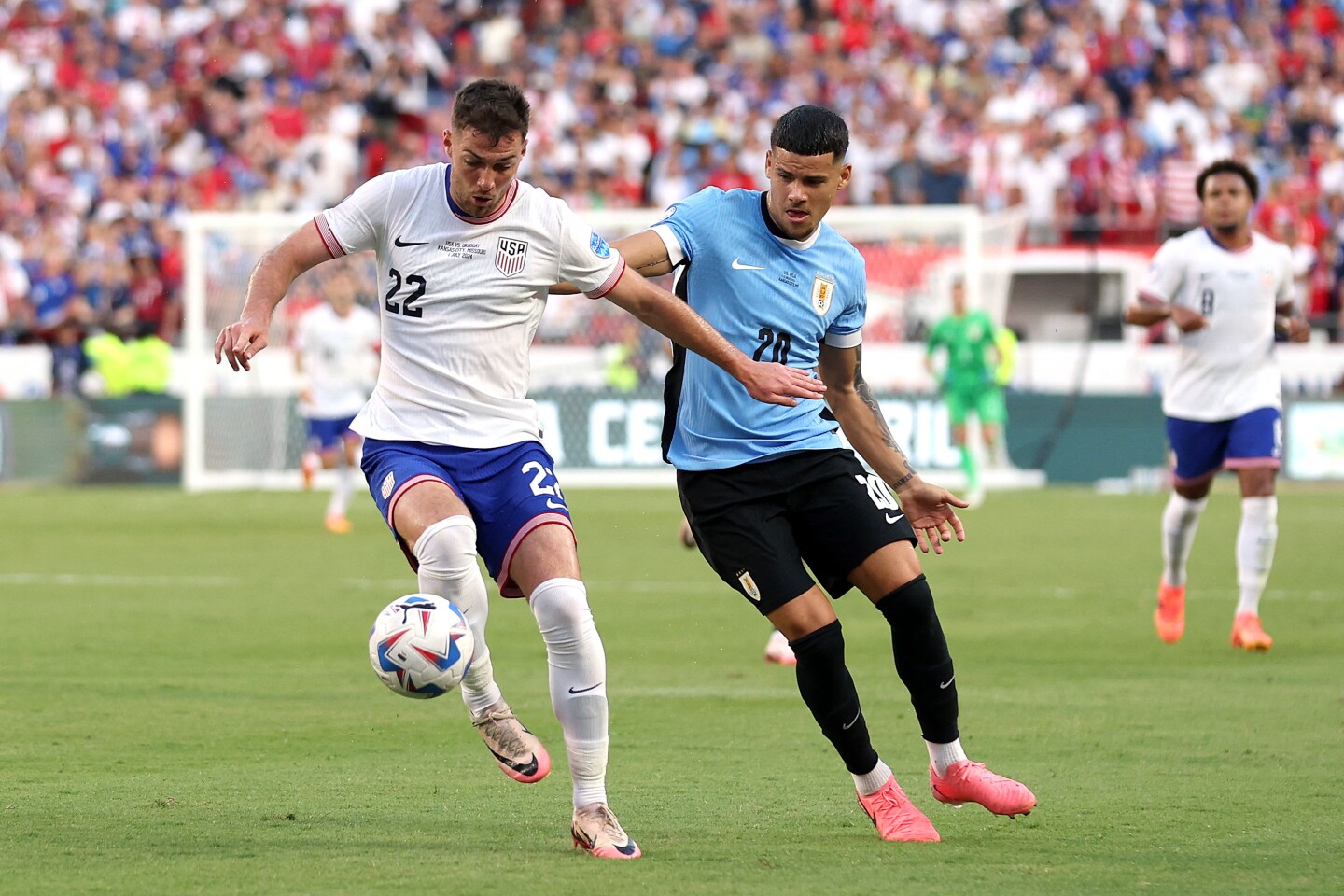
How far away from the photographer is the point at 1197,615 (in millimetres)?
11625

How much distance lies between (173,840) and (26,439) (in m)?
18.2

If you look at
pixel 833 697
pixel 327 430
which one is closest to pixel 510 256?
pixel 833 697

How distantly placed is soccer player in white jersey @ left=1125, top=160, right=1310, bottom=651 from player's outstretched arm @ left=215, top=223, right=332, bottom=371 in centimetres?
573

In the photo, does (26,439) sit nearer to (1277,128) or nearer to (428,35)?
(428,35)

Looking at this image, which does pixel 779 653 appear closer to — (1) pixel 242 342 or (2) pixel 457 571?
(2) pixel 457 571

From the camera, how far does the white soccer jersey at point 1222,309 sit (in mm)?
10344

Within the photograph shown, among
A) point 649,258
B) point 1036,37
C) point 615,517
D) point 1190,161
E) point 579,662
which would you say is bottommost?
point 615,517

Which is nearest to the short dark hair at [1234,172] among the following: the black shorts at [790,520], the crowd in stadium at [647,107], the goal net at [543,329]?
the black shorts at [790,520]

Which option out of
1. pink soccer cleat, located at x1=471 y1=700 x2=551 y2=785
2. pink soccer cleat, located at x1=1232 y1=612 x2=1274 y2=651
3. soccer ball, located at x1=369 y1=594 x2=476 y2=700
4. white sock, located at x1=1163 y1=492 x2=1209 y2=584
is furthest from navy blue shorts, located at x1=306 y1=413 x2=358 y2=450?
soccer ball, located at x1=369 y1=594 x2=476 y2=700

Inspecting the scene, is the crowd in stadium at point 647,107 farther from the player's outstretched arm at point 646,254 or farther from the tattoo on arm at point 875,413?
the player's outstretched arm at point 646,254

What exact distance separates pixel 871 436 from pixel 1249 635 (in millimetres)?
4743

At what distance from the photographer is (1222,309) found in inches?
411

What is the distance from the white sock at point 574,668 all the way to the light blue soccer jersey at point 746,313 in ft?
2.21

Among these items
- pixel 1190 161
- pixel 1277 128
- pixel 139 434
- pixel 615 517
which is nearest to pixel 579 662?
pixel 615 517
